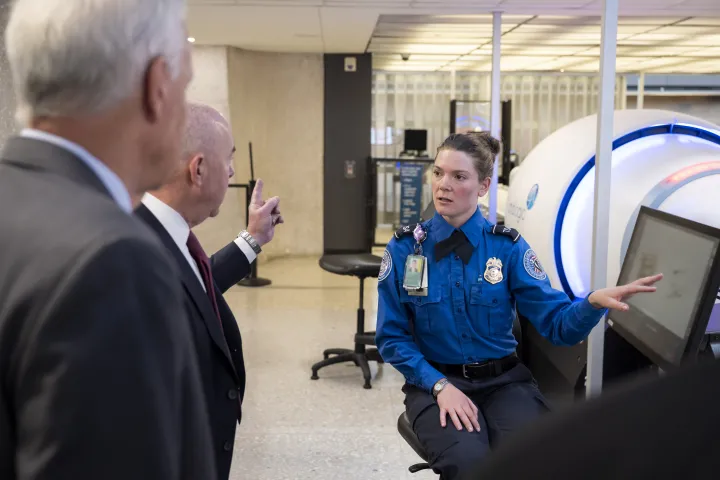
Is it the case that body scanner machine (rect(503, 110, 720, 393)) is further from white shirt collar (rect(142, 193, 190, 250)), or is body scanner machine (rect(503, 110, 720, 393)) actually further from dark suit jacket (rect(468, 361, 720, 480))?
dark suit jacket (rect(468, 361, 720, 480))

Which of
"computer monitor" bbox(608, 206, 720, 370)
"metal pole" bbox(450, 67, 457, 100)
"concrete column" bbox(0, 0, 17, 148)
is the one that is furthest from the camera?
"metal pole" bbox(450, 67, 457, 100)

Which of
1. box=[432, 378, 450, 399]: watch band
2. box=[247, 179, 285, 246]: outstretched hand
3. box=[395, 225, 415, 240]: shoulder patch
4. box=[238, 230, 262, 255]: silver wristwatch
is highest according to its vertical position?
box=[247, 179, 285, 246]: outstretched hand

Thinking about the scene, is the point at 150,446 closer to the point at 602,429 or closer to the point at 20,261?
the point at 20,261

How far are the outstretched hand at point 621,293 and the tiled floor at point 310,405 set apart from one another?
4.66ft

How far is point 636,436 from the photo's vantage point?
10.5 inches

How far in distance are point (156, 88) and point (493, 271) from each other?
1802mm

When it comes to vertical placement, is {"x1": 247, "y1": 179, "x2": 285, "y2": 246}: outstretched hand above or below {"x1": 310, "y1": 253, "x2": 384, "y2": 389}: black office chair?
above

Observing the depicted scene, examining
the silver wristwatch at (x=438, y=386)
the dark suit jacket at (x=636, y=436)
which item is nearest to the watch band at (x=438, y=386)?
the silver wristwatch at (x=438, y=386)

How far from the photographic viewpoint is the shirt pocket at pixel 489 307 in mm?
2383

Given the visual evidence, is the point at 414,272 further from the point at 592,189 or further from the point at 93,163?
the point at 93,163

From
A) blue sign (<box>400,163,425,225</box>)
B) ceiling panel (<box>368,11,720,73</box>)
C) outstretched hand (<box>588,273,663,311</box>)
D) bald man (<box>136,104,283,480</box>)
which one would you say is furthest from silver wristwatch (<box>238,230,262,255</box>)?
blue sign (<box>400,163,425,225</box>)

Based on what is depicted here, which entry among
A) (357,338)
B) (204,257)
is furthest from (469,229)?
(357,338)

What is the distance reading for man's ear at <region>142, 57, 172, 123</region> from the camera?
0.75m

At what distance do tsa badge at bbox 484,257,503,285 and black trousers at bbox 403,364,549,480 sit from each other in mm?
304
